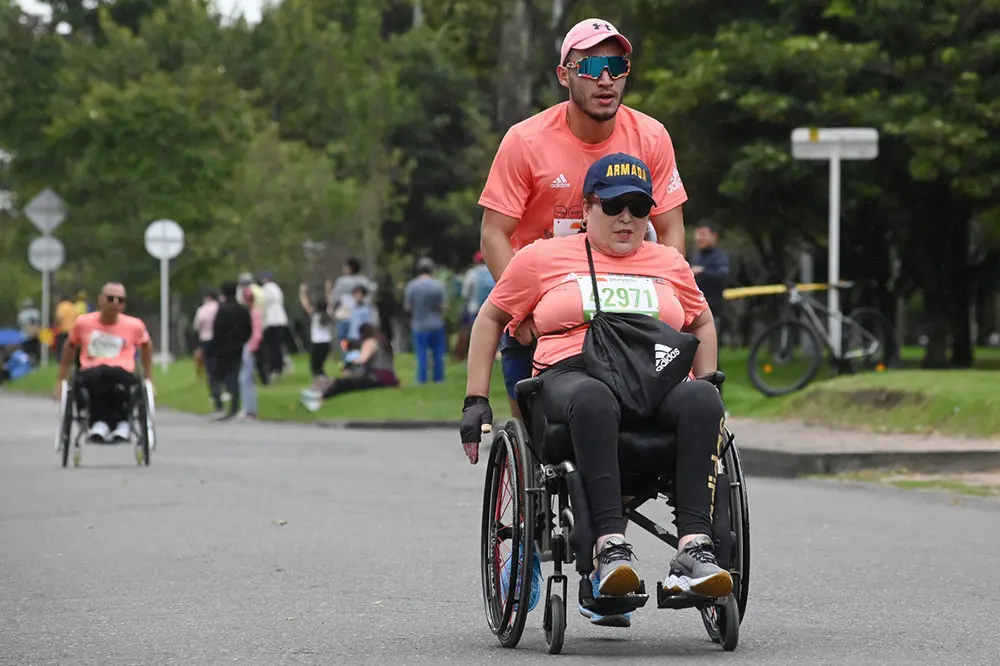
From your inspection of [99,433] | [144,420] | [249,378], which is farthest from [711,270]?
[249,378]

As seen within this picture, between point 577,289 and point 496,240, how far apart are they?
2.64ft

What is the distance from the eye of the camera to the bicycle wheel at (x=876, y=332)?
23281 millimetres

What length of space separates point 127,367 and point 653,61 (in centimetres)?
1487

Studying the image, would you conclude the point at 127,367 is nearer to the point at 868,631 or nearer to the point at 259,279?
the point at 868,631

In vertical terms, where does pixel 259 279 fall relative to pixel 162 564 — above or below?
above

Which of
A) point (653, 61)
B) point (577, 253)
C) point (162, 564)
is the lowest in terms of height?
point (162, 564)

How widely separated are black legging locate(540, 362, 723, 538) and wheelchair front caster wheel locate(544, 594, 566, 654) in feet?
1.10

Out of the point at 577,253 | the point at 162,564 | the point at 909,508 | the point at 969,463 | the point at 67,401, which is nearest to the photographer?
the point at 577,253

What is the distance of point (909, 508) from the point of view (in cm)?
1256

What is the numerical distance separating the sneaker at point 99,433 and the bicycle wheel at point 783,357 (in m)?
7.35

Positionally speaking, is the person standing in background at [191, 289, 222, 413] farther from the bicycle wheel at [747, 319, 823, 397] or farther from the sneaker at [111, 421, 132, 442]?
the sneaker at [111, 421, 132, 442]

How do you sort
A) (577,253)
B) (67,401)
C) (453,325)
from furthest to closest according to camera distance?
(453,325), (67,401), (577,253)

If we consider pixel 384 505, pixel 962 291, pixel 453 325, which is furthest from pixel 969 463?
pixel 453 325

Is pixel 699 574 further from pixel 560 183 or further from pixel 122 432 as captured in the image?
pixel 122 432
